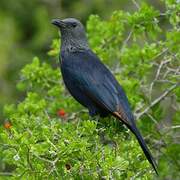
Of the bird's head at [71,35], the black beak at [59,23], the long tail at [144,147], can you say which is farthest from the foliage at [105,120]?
the black beak at [59,23]

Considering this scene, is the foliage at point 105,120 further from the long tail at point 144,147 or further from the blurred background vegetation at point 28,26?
the blurred background vegetation at point 28,26

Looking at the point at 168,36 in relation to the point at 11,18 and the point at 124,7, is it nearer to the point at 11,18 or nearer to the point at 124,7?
the point at 124,7

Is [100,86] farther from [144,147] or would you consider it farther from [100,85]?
[144,147]

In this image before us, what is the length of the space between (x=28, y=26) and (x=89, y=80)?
29.5 ft

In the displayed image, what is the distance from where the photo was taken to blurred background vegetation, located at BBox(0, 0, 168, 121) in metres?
14.6

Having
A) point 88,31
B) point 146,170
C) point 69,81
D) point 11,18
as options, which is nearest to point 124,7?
point 11,18

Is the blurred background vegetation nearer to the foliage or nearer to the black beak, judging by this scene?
the foliage

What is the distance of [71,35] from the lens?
7.65 metres

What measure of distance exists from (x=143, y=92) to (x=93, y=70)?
56 centimetres

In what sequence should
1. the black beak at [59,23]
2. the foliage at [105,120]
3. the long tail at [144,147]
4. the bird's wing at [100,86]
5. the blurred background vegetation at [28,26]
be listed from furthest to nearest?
1. the blurred background vegetation at [28,26]
2. the black beak at [59,23]
3. the bird's wing at [100,86]
4. the long tail at [144,147]
5. the foliage at [105,120]

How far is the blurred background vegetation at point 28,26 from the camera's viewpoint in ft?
47.9

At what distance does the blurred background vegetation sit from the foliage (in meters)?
6.15

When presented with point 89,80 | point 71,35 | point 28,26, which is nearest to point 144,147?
point 89,80

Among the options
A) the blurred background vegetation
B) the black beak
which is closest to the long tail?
the black beak
